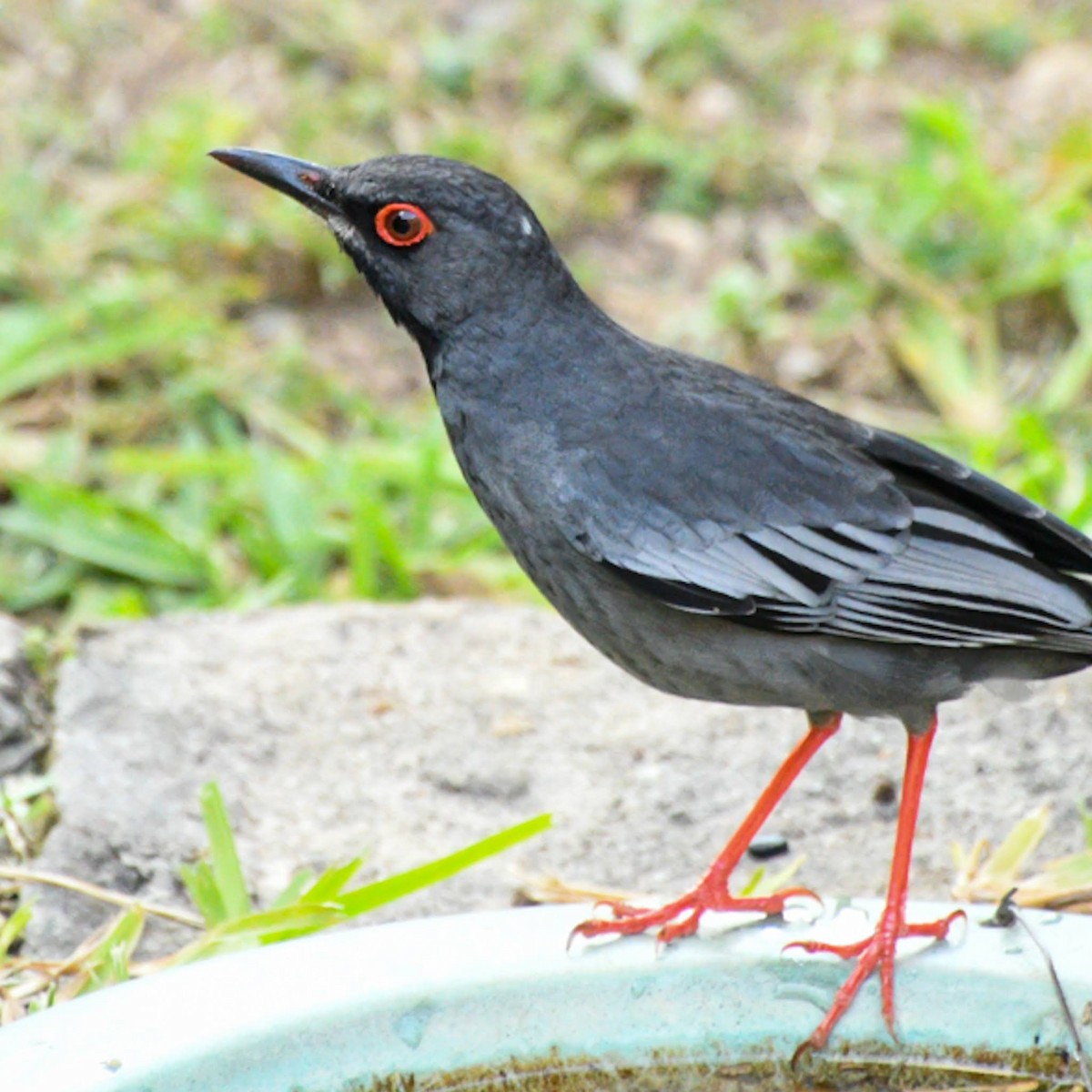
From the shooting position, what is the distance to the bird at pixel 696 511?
4.03m

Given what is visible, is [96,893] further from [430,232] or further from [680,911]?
[430,232]

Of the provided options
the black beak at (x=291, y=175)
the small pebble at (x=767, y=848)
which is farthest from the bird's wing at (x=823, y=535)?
the small pebble at (x=767, y=848)

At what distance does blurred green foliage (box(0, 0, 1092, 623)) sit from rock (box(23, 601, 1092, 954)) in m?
0.80

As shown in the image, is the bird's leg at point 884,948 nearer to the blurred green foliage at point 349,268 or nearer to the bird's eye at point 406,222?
the bird's eye at point 406,222

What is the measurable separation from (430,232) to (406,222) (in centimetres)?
6

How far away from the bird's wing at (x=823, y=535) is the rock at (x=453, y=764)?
1.03m

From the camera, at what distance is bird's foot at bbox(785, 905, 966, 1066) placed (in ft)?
11.6

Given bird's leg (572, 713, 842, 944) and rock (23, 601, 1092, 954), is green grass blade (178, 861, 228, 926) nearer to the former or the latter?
rock (23, 601, 1092, 954)

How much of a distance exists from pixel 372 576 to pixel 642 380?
2442 millimetres

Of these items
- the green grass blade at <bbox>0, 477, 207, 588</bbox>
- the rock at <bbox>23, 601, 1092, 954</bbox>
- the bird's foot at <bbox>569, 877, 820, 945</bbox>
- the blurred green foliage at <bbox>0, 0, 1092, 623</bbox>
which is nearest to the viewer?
the bird's foot at <bbox>569, 877, 820, 945</bbox>

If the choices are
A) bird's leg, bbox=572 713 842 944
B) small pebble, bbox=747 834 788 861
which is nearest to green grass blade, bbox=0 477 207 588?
small pebble, bbox=747 834 788 861

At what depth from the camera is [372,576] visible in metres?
6.50

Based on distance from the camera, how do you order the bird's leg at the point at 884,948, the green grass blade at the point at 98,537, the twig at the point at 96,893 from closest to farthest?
the bird's leg at the point at 884,948
the twig at the point at 96,893
the green grass blade at the point at 98,537

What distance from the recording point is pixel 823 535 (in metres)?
4.14
